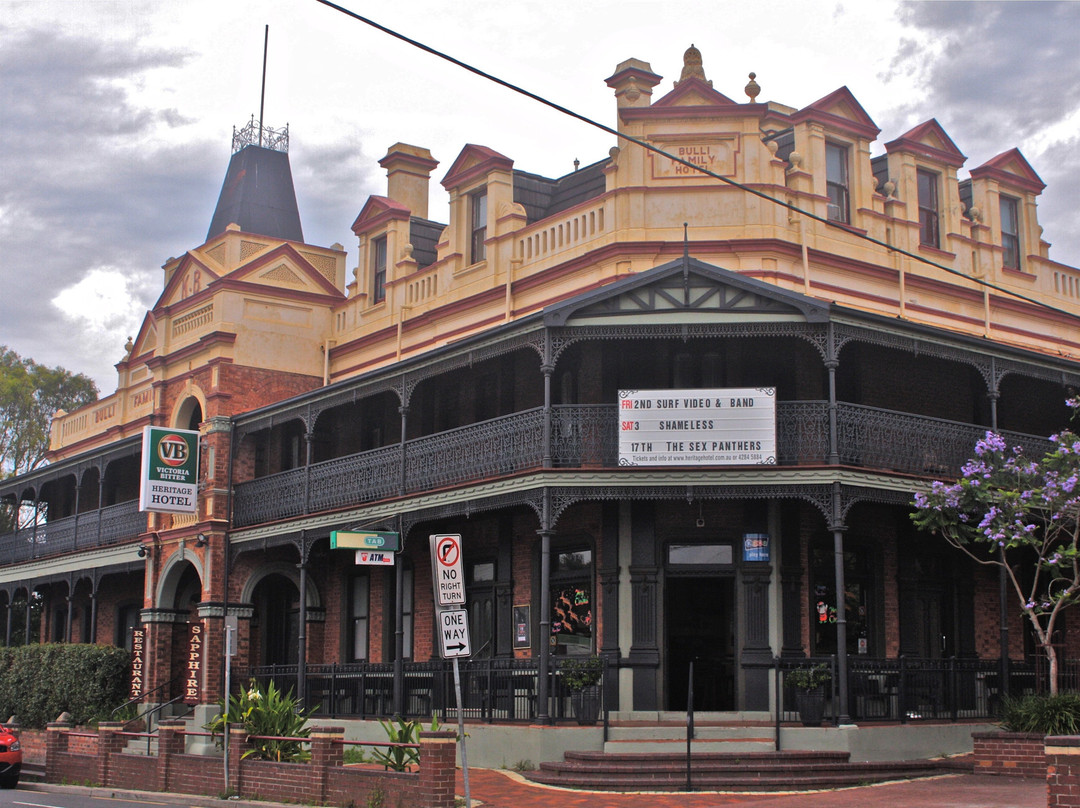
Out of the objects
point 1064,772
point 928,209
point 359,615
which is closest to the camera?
point 1064,772

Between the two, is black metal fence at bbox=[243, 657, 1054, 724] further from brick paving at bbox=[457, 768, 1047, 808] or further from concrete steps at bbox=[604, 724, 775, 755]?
brick paving at bbox=[457, 768, 1047, 808]

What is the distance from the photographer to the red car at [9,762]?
22141 millimetres

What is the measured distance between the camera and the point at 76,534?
32.6m

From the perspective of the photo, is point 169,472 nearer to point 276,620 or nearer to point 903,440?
point 276,620

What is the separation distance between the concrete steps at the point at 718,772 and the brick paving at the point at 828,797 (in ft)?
0.94

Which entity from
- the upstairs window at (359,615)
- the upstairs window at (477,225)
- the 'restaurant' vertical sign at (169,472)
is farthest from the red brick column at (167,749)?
the upstairs window at (477,225)

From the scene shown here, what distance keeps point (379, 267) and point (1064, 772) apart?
1968cm

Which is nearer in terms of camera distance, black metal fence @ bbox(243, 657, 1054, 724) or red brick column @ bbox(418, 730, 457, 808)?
red brick column @ bbox(418, 730, 457, 808)

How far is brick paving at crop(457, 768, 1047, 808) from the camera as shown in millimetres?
14594

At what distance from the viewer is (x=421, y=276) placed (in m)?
26.7

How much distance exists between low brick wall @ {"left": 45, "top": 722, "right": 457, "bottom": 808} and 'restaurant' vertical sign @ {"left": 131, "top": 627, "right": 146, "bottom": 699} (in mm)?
5587

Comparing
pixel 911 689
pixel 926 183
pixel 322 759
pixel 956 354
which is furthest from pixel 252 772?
pixel 926 183

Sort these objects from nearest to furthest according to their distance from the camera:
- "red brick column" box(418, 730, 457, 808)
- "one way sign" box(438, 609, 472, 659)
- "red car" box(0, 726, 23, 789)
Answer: "one way sign" box(438, 609, 472, 659) → "red brick column" box(418, 730, 457, 808) → "red car" box(0, 726, 23, 789)

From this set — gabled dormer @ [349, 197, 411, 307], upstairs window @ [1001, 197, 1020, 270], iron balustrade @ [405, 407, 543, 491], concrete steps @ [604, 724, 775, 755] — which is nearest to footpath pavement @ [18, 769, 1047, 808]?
concrete steps @ [604, 724, 775, 755]
